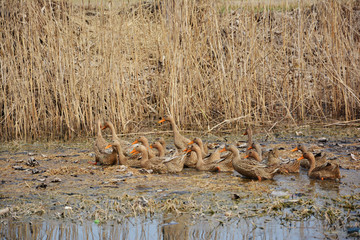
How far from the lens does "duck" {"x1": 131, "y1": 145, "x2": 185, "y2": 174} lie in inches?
318

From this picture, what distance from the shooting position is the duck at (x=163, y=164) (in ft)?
26.5

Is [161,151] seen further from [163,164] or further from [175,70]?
[175,70]

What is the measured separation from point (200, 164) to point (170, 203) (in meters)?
2.60

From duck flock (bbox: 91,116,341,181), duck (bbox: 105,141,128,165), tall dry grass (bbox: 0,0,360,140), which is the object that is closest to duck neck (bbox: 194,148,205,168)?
duck flock (bbox: 91,116,341,181)

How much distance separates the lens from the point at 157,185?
7.11m

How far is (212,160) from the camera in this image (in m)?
8.34

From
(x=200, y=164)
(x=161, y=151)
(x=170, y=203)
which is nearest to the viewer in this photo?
(x=170, y=203)

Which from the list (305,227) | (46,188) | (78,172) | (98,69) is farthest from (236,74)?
(305,227)

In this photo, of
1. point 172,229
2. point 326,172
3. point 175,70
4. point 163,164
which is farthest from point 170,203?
point 175,70

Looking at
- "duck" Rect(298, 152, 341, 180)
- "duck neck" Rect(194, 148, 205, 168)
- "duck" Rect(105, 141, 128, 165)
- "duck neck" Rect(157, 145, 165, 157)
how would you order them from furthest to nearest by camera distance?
"duck neck" Rect(157, 145, 165, 157)
"duck" Rect(105, 141, 128, 165)
"duck neck" Rect(194, 148, 205, 168)
"duck" Rect(298, 152, 341, 180)

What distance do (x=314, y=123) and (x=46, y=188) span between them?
23.1ft

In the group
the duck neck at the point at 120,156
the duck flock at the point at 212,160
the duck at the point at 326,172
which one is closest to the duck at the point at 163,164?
the duck flock at the point at 212,160

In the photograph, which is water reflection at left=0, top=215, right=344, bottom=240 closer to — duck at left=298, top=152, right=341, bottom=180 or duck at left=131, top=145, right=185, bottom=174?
duck at left=298, top=152, right=341, bottom=180

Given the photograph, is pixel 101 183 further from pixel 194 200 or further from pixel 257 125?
pixel 257 125
